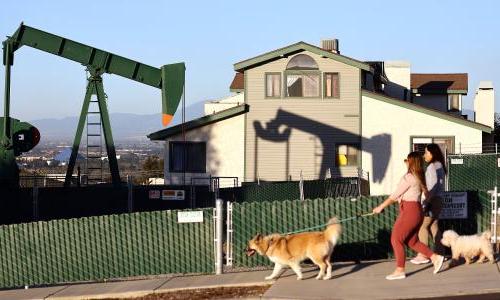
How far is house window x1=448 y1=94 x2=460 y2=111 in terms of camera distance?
2025 inches

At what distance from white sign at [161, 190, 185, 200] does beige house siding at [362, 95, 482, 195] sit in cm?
1464

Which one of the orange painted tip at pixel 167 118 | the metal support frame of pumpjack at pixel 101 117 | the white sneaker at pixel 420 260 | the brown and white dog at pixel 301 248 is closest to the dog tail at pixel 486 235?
the white sneaker at pixel 420 260

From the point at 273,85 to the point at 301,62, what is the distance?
157 centimetres

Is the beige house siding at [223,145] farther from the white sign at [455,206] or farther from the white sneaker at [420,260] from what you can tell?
the white sneaker at [420,260]

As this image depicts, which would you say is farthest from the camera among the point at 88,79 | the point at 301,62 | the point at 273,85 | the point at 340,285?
→ the point at 273,85

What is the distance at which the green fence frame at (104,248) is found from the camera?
605 inches

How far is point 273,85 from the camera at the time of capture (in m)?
39.2

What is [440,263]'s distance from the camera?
1311 centimetres

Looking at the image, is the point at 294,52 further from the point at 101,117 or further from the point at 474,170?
the point at 474,170

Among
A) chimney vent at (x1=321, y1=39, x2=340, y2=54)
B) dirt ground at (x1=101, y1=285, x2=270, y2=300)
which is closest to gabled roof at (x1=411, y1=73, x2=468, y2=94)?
chimney vent at (x1=321, y1=39, x2=340, y2=54)

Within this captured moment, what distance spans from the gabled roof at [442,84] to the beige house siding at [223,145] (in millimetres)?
15955

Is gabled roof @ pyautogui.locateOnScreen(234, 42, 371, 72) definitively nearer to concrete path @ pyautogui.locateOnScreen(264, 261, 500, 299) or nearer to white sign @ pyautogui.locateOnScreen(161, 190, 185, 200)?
white sign @ pyautogui.locateOnScreen(161, 190, 185, 200)

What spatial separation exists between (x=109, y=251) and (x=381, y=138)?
974 inches

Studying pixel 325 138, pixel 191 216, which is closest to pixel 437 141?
pixel 325 138
